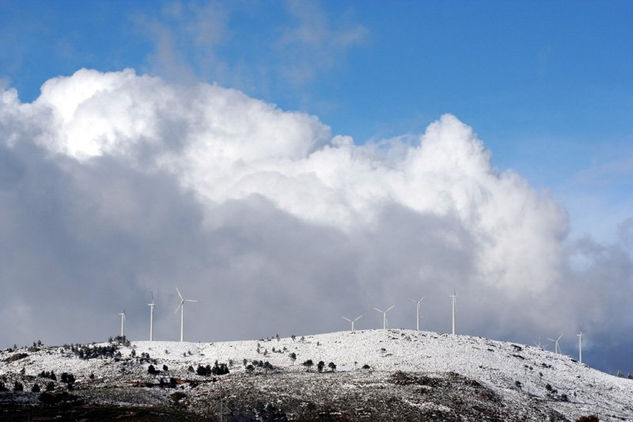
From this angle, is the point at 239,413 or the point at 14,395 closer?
the point at 239,413

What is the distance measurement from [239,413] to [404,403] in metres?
19.1

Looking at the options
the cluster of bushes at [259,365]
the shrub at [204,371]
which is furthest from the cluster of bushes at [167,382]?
the cluster of bushes at [259,365]

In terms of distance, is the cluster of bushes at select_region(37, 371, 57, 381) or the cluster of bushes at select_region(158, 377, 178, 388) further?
the cluster of bushes at select_region(37, 371, 57, 381)

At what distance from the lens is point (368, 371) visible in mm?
109000

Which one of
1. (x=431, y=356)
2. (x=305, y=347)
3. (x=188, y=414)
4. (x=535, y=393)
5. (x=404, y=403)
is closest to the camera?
(x=188, y=414)

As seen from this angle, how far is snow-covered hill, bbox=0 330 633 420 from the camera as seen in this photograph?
317 feet

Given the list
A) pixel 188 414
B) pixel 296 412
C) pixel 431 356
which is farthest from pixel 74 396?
pixel 431 356

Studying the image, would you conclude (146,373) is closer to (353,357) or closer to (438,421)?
(353,357)

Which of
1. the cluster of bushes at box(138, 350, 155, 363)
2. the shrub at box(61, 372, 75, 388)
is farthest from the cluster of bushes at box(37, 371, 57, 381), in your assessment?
the cluster of bushes at box(138, 350, 155, 363)

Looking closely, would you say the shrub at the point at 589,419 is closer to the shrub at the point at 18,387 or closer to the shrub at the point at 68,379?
the shrub at the point at 68,379

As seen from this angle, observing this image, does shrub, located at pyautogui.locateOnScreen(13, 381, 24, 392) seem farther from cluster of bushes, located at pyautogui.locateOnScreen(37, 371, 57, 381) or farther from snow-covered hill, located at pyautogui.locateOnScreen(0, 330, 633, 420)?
cluster of bushes, located at pyautogui.locateOnScreen(37, 371, 57, 381)

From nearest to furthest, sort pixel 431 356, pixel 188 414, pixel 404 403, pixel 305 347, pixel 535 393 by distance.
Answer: pixel 188 414
pixel 404 403
pixel 535 393
pixel 431 356
pixel 305 347

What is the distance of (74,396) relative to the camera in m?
93.1

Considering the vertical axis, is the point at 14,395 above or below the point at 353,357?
below
